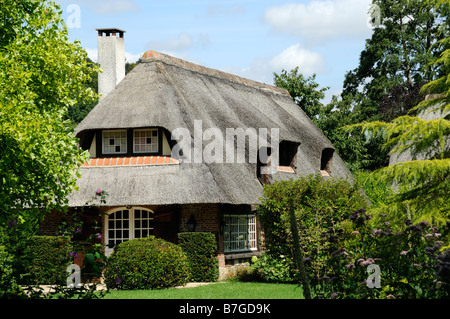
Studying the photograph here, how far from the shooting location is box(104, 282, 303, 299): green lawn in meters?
14.0

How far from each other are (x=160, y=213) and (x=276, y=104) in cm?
1202

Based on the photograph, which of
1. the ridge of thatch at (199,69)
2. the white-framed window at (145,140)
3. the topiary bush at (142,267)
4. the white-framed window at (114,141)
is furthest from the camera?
the ridge of thatch at (199,69)

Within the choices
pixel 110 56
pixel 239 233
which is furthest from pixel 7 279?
pixel 110 56

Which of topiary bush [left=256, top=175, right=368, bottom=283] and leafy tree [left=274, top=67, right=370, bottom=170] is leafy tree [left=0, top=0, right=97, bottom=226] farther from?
leafy tree [left=274, top=67, right=370, bottom=170]

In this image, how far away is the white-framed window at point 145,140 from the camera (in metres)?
20.3

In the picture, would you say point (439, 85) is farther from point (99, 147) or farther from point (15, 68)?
point (99, 147)

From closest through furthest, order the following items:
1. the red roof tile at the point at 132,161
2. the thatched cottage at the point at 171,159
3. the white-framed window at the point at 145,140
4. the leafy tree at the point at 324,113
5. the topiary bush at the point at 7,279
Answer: the topiary bush at the point at 7,279, the thatched cottage at the point at 171,159, the red roof tile at the point at 132,161, the white-framed window at the point at 145,140, the leafy tree at the point at 324,113

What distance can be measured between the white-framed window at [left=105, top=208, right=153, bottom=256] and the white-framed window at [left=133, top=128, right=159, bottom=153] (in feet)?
6.69

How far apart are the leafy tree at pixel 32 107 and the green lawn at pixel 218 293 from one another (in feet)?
10.2

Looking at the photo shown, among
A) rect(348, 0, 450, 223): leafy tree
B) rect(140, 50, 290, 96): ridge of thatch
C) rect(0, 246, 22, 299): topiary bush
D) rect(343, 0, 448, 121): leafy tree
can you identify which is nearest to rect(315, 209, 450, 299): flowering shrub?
rect(348, 0, 450, 223): leafy tree

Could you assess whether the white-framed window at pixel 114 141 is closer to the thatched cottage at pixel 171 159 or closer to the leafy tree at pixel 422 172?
the thatched cottage at pixel 171 159

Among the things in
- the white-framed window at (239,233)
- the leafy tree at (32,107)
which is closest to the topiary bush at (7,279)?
the leafy tree at (32,107)

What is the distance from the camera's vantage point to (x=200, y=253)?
60.3ft
